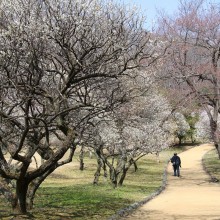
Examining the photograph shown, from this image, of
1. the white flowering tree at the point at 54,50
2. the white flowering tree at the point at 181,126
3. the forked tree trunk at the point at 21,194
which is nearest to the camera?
the white flowering tree at the point at 54,50

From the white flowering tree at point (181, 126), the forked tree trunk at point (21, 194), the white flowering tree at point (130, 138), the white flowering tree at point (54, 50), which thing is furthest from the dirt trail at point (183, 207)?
the white flowering tree at point (181, 126)

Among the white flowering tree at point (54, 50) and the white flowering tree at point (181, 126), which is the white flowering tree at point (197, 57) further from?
the white flowering tree at point (181, 126)

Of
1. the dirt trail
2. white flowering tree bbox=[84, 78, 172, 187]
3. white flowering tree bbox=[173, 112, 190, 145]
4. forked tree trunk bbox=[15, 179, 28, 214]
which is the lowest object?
the dirt trail

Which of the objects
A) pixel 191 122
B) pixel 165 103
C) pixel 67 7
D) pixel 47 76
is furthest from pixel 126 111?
pixel 191 122

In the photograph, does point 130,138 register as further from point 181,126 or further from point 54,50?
point 181,126

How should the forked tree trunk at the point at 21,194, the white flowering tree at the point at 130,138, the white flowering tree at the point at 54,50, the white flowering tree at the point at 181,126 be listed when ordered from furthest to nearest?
the white flowering tree at the point at 181,126
the white flowering tree at the point at 130,138
the forked tree trunk at the point at 21,194
the white flowering tree at the point at 54,50

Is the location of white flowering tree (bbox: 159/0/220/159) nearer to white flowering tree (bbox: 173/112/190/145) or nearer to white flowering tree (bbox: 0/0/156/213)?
white flowering tree (bbox: 0/0/156/213)

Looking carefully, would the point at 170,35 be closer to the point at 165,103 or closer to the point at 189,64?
the point at 189,64

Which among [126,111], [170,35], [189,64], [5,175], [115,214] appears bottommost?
[115,214]

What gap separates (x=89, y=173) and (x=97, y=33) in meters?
24.7

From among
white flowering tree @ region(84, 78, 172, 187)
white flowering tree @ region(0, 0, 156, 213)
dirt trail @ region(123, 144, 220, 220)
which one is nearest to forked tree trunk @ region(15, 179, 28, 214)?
white flowering tree @ region(0, 0, 156, 213)

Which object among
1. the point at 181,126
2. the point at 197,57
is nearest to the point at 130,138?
the point at 197,57

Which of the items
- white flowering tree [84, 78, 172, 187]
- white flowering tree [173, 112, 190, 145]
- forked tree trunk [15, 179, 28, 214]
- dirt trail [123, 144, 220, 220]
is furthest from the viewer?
white flowering tree [173, 112, 190, 145]

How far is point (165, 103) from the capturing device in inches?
1302
